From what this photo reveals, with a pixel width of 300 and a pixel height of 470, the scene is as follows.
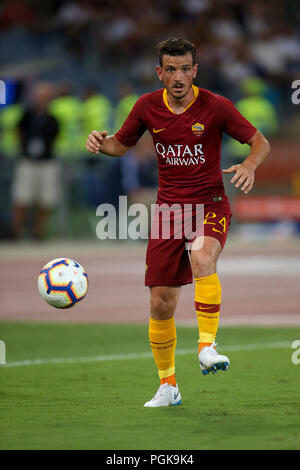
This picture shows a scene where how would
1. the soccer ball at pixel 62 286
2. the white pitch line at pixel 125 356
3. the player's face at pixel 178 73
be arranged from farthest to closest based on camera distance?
the white pitch line at pixel 125 356 → the soccer ball at pixel 62 286 → the player's face at pixel 178 73

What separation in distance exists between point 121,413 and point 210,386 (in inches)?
55.6

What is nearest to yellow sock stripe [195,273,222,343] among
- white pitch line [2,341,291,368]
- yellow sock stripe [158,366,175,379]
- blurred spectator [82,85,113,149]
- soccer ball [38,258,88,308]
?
yellow sock stripe [158,366,175,379]

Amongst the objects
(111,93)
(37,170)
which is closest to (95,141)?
(37,170)

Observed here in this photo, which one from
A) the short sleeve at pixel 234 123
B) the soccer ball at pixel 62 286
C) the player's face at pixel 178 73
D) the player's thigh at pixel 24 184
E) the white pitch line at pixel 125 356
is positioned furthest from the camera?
the player's thigh at pixel 24 184

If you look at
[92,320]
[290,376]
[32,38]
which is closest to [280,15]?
[32,38]

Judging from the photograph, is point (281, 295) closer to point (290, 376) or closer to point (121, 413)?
point (290, 376)

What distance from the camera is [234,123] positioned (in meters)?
7.29

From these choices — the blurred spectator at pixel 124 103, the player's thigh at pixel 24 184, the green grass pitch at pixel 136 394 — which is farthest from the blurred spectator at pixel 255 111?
the green grass pitch at pixel 136 394

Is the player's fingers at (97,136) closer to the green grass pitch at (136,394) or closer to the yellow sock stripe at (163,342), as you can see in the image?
the yellow sock stripe at (163,342)

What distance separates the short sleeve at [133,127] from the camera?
7484 millimetres

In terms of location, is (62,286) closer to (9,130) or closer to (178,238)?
(178,238)

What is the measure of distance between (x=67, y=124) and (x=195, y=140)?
47.6ft

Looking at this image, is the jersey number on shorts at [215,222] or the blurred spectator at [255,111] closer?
the jersey number on shorts at [215,222]

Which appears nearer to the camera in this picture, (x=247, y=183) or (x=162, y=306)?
(x=247, y=183)
